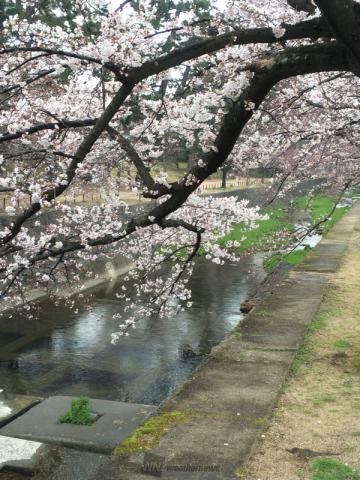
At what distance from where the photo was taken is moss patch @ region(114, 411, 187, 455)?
17.1ft

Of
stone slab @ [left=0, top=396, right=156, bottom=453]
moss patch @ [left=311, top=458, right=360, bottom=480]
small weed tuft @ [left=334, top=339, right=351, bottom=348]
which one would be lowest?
stone slab @ [left=0, top=396, right=156, bottom=453]

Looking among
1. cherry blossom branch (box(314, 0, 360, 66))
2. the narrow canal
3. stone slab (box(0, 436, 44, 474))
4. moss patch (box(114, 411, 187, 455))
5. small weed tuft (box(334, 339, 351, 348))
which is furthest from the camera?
the narrow canal

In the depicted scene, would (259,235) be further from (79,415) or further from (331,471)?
(331,471)

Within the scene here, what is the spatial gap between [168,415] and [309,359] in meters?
2.82

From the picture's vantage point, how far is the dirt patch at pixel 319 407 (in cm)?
481

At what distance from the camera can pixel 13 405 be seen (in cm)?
829

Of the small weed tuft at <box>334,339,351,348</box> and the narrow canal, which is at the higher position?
the small weed tuft at <box>334,339,351,348</box>

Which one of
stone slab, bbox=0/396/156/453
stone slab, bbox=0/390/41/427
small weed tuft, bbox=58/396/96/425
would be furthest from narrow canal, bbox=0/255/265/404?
small weed tuft, bbox=58/396/96/425

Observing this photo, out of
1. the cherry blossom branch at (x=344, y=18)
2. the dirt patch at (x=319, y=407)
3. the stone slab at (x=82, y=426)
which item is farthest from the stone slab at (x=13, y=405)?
the cherry blossom branch at (x=344, y=18)

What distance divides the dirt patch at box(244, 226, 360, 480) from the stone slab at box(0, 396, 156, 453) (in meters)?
2.24

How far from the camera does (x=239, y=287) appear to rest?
17.5 metres

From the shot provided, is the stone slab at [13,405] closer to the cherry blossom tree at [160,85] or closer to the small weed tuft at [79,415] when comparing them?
the small weed tuft at [79,415]

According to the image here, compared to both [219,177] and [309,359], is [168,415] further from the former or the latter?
[219,177]

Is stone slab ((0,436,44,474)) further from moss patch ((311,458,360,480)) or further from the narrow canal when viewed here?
moss patch ((311,458,360,480))
